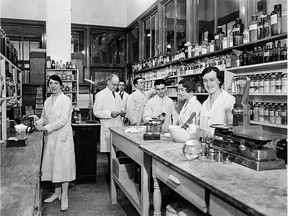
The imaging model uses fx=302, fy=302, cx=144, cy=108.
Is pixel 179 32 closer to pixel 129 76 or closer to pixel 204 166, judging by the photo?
pixel 129 76

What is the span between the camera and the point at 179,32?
21.3 ft

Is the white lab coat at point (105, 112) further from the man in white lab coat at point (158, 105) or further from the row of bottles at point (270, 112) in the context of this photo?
the row of bottles at point (270, 112)

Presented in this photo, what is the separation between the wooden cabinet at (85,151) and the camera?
4.46 meters

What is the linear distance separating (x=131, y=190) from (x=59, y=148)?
3.23 feet

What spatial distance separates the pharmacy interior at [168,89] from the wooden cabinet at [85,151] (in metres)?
0.01

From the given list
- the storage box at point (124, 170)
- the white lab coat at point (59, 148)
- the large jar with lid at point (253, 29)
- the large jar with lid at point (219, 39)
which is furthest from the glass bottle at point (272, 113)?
the white lab coat at point (59, 148)

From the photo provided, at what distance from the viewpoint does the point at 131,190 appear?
3088 millimetres

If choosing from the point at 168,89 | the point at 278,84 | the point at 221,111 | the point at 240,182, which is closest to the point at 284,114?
the point at 278,84

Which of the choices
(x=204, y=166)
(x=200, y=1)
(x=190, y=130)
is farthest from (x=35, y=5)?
(x=204, y=166)

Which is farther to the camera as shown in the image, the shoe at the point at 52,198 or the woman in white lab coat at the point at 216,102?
the shoe at the point at 52,198

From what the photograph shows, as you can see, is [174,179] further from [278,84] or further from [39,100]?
[39,100]

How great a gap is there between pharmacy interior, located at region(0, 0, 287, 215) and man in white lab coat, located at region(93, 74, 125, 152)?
0.31 feet

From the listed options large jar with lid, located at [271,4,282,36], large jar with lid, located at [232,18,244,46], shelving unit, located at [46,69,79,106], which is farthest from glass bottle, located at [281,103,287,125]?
shelving unit, located at [46,69,79,106]

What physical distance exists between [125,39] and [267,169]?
29.0 feet
